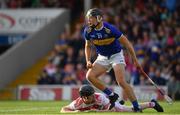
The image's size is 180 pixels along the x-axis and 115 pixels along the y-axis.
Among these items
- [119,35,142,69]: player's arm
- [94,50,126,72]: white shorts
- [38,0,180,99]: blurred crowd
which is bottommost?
[38,0,180,99]: blurred crowd

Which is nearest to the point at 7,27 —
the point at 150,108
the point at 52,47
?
the point at 52,47

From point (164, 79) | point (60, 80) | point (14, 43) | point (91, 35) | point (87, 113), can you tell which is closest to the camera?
point (87, 113)

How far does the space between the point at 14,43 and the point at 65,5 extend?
2.75 meters

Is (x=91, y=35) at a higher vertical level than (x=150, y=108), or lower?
higher

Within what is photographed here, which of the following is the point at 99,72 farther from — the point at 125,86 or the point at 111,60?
the point at 125,86

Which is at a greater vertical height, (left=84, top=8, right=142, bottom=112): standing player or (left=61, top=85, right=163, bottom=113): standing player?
(left=84, top=8, right=142, bottom=112): standing player

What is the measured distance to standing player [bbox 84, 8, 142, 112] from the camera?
15.2 meters

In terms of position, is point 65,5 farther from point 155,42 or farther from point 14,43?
point 155,42

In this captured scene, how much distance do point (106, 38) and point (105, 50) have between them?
1.01ft

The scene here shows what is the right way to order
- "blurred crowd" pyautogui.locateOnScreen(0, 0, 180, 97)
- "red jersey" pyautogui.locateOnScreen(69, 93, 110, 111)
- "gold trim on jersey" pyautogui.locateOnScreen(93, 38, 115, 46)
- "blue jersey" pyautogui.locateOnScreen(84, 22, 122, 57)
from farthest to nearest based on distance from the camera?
"blurred crowd" pyautogui.locateOnScreen(0, 0, 180, 97)
"gold trim on jersey" pyautogui.locateOnScreen(93, 38, 115, 46)
"blue jersey" pyautogui.locateOnScreen(84, 22, 122, 57)
"red jersey" pyautogui.locateOnScreen(69, 93, 110, 111)

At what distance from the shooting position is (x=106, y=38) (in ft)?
50.8

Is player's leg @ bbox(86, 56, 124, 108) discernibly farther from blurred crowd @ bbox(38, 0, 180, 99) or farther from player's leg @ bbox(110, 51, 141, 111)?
blurred crowd @ bbox(38, 0, 180, 99)

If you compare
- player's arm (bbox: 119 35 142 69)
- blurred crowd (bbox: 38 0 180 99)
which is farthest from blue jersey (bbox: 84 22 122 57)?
blurred crowd (bbox: 38 0 180 99)

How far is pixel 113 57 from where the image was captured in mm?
15602
